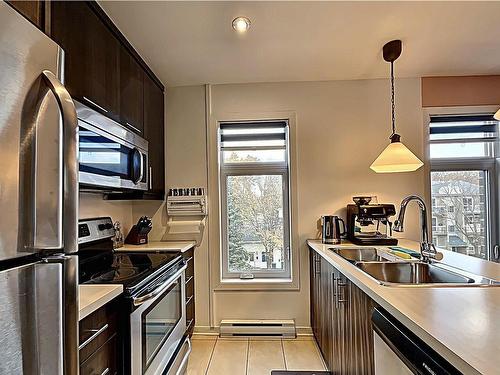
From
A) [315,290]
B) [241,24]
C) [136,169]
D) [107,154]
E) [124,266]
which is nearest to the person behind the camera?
[107,154]

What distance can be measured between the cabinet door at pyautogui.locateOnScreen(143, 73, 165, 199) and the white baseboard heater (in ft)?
4.41

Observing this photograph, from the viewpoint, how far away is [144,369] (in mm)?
1655

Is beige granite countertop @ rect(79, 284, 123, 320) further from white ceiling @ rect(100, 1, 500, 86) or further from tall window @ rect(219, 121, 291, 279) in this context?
tall window @ rect(219, 121, 291, 279)

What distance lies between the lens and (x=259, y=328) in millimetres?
3113

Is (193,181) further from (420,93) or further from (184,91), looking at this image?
(420,93)

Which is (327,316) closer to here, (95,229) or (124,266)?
(124,266)

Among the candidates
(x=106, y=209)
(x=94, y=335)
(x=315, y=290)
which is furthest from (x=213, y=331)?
(x=94, y=335)

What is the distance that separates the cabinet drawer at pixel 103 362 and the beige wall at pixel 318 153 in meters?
1.79

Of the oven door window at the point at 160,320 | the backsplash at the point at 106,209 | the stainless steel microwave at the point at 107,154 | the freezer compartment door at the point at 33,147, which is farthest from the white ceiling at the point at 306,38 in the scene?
the oven door window at the point at 160,320

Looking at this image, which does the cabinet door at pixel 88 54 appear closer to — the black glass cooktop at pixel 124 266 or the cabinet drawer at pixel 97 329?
the black glass cooktop at pixel 124 266

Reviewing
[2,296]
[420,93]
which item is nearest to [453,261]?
[420,93]

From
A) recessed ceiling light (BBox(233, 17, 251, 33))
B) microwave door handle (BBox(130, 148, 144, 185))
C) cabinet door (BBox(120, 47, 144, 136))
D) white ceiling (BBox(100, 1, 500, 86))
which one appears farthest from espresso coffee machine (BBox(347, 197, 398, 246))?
cabinet door (BBox(120, 47, 144, 136))

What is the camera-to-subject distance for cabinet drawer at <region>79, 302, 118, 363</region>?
3.92ft

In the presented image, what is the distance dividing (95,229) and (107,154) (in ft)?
2.37
